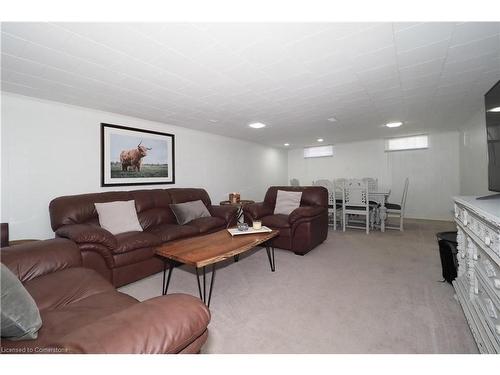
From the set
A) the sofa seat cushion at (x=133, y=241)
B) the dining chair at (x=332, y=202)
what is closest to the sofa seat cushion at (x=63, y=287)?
the sofa seat cushion at (x=133, y=241)

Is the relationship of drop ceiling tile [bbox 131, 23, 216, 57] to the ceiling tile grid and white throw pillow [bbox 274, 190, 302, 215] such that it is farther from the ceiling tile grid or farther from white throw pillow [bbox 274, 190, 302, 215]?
white throw pillow [bbox 274, 190, 302, 215]

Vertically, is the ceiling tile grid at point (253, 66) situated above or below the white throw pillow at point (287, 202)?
above

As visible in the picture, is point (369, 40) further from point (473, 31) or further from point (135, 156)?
point (135, 156)

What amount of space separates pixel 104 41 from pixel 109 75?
0.62 metres

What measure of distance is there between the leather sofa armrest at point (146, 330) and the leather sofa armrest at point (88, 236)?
5.63ft

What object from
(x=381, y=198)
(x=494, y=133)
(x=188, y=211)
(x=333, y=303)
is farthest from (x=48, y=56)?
(x=381, y=198)

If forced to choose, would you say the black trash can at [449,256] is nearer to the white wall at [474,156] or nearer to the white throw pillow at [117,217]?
the white wall at [474,156]

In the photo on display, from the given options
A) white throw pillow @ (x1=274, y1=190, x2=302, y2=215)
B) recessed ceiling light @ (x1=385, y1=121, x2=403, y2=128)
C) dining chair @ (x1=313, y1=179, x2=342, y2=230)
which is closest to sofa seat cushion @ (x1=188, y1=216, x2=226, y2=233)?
white throw pillow @ (x1=274, y1=190, x2=302, y2=215)

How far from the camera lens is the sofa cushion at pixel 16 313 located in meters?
0.86

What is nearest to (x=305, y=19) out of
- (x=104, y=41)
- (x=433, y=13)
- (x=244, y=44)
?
(x=244, y=44)

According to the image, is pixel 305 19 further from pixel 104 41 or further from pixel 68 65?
pixel 68 65

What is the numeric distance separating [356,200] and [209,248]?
362 cm

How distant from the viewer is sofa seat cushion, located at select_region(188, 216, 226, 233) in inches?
126

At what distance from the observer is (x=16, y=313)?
0.90 m
